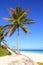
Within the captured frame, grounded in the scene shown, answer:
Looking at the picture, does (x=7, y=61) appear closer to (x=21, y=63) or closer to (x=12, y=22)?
(x=21, y=63)

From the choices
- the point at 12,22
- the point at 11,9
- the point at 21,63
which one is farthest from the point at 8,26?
the point at 21,63

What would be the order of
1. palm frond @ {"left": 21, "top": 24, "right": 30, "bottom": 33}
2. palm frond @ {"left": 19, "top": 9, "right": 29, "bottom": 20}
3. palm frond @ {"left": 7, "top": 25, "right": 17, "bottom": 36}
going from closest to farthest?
palm frond @ {"left": 21, "top": 24, "right": 30, "bottom": 33} → palm frond @ {"left": 19, "top": 9, "right": 29, "bottom": 20} → palm frond @ {"left": 7, "top": 25, "right": 17, "bottom": 36}

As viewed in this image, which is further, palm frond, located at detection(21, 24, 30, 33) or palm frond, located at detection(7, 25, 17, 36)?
palm frond, located at detection(7, 25, 17, 36)

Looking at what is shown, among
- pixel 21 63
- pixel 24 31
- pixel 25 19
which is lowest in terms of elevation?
pixel 21 63

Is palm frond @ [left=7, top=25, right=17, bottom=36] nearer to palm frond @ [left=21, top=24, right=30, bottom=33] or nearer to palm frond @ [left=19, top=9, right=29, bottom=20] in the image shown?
palm frond @ [left=21, top=24, right=30, bottom=33]

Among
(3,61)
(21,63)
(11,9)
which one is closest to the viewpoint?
(3,61)

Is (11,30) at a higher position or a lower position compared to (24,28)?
lower

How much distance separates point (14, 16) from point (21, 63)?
19.5 metres

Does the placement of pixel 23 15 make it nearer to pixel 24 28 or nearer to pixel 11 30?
pixel 24 28

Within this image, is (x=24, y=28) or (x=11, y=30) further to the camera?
(x=11, y=30)

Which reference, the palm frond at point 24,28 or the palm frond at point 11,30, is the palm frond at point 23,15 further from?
the palm frond at point 11,30

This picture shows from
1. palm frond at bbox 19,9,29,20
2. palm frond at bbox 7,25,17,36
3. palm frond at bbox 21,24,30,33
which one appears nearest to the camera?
palm frond at bbox 21,24,30,33

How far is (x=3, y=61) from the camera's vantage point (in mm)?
21750

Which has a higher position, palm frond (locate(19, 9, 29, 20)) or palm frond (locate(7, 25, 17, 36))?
palm frond (locate(19, 9, 29, 20))
